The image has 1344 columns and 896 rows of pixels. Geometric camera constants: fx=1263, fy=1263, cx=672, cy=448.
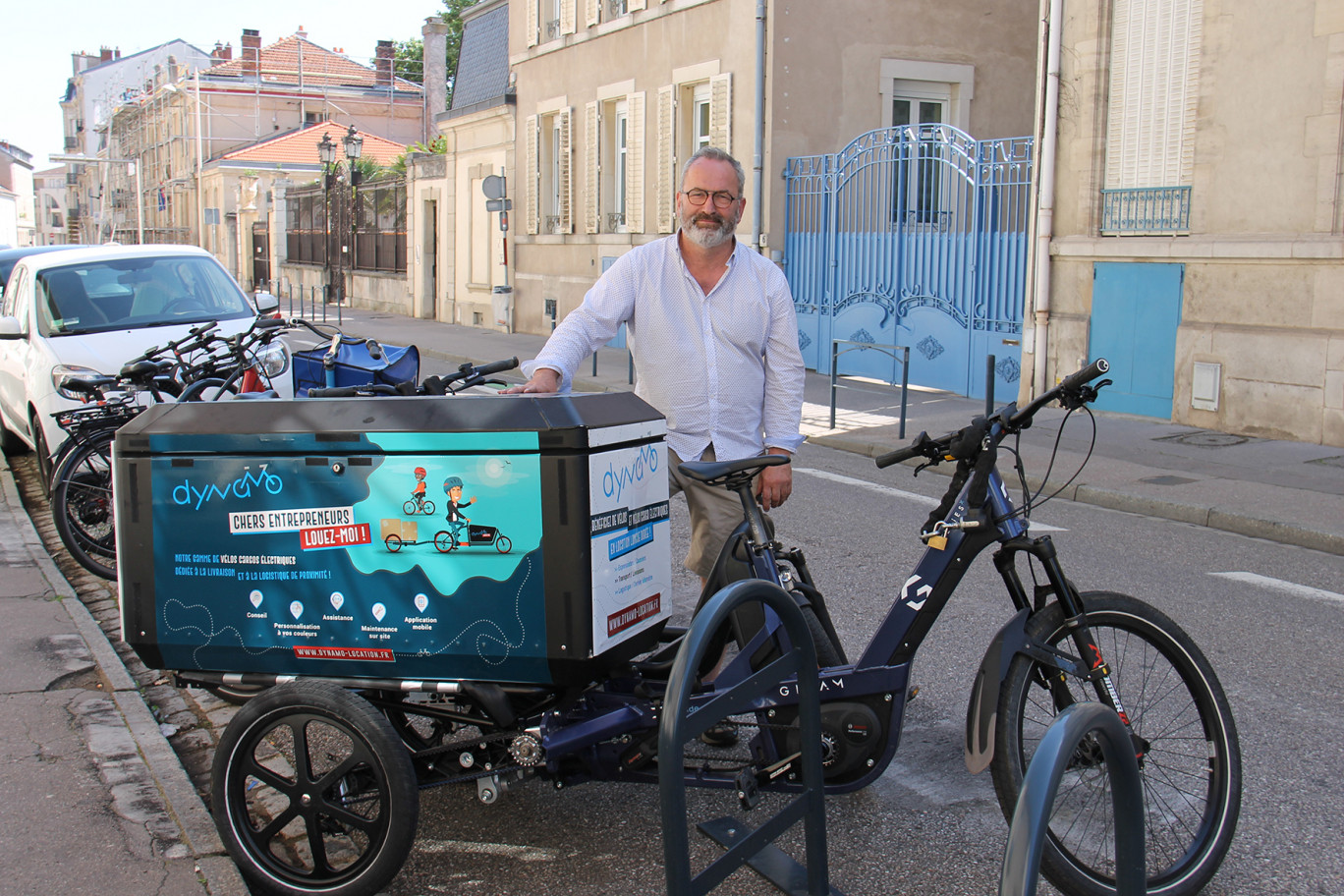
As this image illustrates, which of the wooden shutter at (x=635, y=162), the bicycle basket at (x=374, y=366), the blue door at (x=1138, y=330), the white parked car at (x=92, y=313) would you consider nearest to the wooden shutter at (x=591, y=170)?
the wooden shutter at (x=635, y=162)

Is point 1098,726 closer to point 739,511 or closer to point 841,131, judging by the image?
point 739,511

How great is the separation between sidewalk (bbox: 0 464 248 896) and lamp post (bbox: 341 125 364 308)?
2822cm

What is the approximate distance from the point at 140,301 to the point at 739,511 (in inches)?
261

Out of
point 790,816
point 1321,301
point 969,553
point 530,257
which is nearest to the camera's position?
point 790,816

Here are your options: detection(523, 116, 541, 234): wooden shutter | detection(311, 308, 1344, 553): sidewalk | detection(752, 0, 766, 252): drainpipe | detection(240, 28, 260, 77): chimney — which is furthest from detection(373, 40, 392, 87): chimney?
detection(311, 308, 1344, 553): sidewalk

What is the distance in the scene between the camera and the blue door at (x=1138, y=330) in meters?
12.1

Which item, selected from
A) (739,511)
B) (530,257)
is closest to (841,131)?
(530,257)

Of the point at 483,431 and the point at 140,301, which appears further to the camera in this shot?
the point at 140,301

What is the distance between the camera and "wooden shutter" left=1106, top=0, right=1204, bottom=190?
11.8 m

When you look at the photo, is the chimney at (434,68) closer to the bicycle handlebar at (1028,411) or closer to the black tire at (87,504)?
the black tire at (87,504)

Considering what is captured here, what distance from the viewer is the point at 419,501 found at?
3.19 metres

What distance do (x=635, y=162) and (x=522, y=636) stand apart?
62.9ft

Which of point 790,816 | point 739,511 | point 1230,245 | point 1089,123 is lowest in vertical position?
point 790,816

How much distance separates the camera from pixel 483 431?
3125mm
